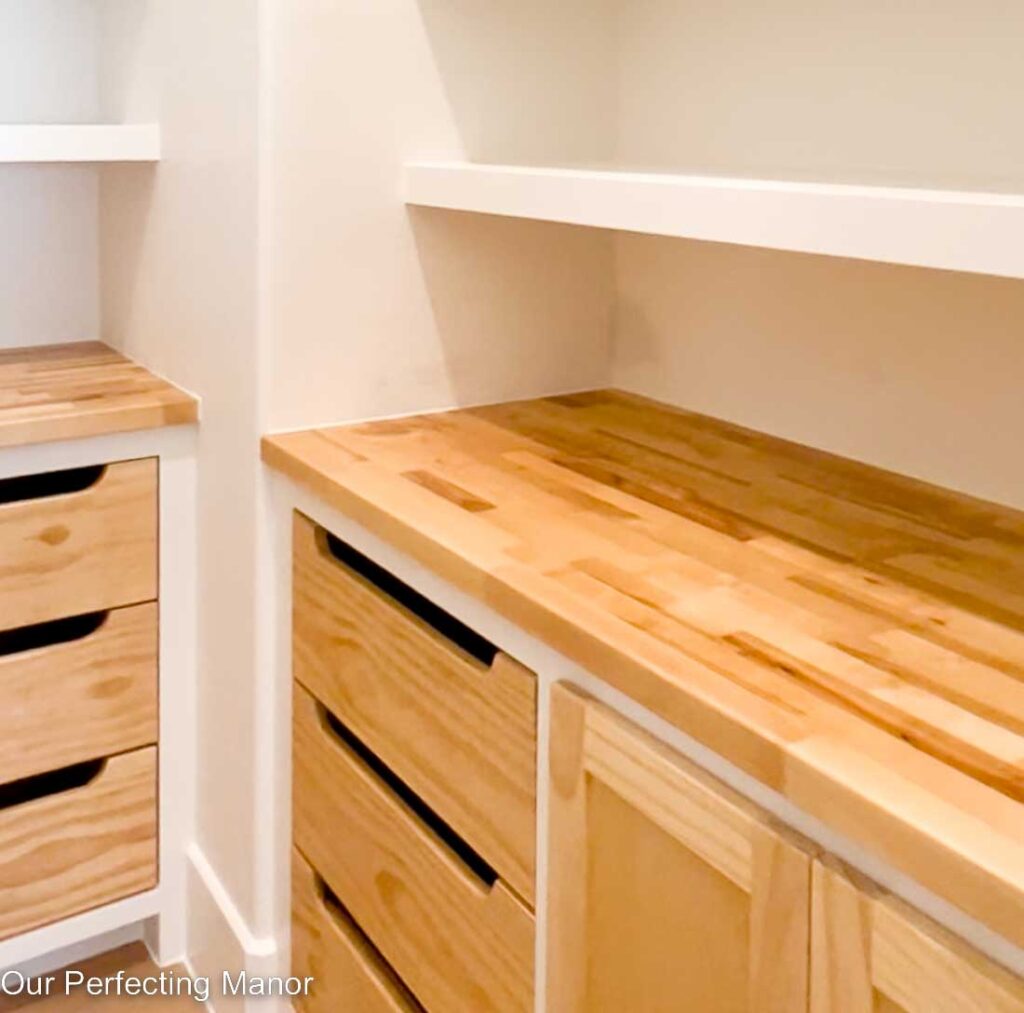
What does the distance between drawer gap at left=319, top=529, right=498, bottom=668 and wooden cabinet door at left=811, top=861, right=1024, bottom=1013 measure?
1.48ft

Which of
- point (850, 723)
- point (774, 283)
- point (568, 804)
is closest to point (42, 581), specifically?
point (568, 804)

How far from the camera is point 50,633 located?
159 cm

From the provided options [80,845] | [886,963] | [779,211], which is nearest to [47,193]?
[80,845]

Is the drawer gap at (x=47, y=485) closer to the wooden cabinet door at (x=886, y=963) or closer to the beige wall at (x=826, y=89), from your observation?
the beige wall at (x=826, y=89)

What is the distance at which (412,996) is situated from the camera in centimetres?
125

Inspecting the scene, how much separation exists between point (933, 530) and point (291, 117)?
774 millimetres

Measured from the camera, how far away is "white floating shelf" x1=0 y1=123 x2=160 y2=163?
151cm

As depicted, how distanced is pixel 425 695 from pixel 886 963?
54cm

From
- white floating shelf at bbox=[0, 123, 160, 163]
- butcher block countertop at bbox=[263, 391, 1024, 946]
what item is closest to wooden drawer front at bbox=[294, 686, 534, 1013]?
butcher block countertop at bbox=[263, 391, 1024, 946]

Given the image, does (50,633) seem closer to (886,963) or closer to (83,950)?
(83,950)

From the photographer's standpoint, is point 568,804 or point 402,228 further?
point 402,228

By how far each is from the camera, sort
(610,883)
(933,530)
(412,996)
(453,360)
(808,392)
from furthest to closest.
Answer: (453,360)
(808,392)
(412,996)
(933,530)
(610,883)

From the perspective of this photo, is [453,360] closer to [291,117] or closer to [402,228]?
[402,228]

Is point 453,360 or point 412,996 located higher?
point 453,360
